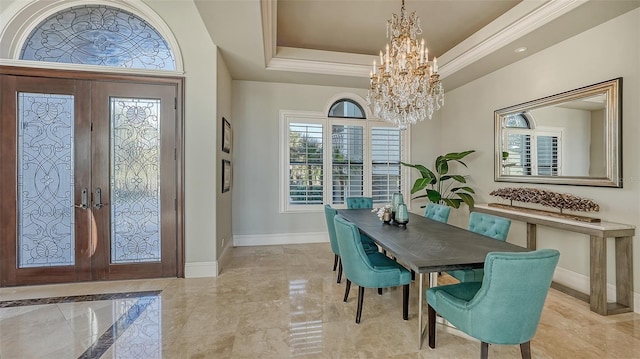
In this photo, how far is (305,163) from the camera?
5262 millimetres

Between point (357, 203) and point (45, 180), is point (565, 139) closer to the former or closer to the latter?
point (357, 203)

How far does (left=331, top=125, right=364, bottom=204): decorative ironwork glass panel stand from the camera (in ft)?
17.6

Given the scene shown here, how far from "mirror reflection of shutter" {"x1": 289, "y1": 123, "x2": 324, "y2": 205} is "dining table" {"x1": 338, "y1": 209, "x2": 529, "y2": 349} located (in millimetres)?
2239

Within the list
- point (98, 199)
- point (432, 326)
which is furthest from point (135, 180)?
point (432, 326)

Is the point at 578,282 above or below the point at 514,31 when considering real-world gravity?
below

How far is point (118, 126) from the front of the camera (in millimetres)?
3412

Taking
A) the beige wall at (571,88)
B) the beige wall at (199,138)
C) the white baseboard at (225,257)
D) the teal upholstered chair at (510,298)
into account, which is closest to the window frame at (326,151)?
the white baseboard at (225,257)

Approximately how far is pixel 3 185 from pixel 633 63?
7.11 metres

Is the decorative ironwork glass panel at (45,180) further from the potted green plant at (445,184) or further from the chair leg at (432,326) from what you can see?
the potted green plant at (445,184)

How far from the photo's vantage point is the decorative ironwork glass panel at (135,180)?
3.41 m

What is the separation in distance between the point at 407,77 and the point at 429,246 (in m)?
1.92

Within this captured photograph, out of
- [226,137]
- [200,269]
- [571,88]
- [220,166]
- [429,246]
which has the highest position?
[571,88]

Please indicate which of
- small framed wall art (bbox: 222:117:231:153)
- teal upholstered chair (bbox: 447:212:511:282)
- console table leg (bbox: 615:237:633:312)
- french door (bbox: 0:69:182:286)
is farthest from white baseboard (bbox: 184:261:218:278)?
console table leg (bbox: 615:237:633:312)

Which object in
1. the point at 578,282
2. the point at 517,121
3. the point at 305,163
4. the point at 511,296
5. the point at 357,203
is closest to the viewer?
the point at 511,296
